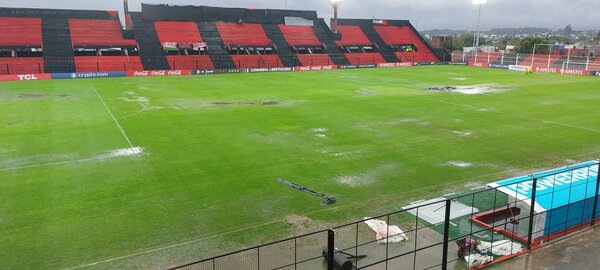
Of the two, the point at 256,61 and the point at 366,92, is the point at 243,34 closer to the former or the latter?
the point at 256,61

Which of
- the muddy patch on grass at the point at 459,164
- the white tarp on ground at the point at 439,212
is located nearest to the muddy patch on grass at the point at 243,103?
the muddy patch on grass at the point at 459,164

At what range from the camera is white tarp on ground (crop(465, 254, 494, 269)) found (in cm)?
1088

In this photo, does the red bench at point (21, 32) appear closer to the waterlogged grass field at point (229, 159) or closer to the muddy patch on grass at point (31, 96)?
the waterlogged grass field at point (229, 159)

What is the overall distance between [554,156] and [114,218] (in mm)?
17897

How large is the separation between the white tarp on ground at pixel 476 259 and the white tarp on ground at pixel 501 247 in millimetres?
256

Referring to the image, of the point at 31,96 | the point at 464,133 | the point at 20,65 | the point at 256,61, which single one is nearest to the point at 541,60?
the point at 256,61

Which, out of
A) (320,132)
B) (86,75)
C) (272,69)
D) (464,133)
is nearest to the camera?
(464,133)

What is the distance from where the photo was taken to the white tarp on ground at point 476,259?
10.9 metres

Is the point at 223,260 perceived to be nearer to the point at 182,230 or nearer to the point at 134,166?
the point at 182,230

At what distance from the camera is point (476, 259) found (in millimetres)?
11000

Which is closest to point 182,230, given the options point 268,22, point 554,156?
point 554,156

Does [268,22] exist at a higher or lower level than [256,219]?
higher

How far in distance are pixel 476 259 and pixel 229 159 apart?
36.7 ft

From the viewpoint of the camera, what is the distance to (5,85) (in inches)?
1783
